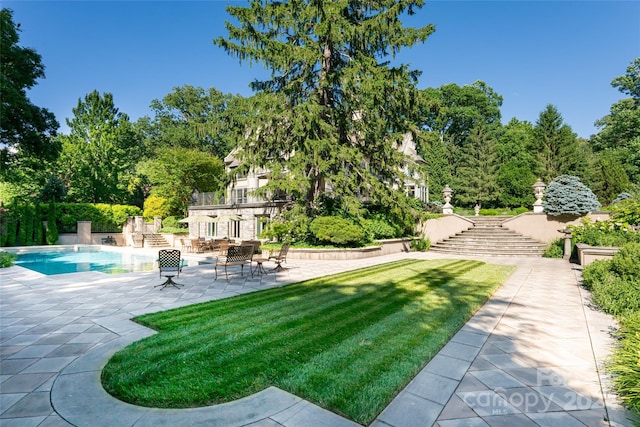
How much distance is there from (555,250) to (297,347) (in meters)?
17.9

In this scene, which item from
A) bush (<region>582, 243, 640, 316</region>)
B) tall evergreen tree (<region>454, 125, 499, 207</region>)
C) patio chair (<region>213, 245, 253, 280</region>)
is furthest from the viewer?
tall evergreen tree (<region>454, 125, 499, 207</region>)

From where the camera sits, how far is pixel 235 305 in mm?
7156

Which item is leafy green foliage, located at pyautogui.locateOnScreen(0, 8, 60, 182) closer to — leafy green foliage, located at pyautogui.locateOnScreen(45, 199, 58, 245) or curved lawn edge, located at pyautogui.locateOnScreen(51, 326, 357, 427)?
leafy green foliage, located at pyautogui.locateOnScreen(45, 199, 58, 245)

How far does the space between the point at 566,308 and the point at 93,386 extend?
907cm

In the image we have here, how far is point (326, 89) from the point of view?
19266 mm

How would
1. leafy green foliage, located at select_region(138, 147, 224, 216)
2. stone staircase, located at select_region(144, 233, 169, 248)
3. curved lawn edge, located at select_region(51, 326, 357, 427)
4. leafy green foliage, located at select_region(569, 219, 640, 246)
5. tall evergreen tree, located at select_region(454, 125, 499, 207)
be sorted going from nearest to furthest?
curved lawn edge, located at select_region(51, 326, 357, 427)
leafy green foliage, located at select_region(569, 219, 640, 246)
stone staircase, located at select_region(144, 233, 169, 248)
leafy green foliage, located at select_region(138, 147, 224, 216)
tall evergreen tree, located at select_region(454, 125, 499, 207)

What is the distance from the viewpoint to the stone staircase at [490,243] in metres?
18.1

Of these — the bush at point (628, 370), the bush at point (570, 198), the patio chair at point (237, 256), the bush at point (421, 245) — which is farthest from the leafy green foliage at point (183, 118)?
the bush at point (628, 370)

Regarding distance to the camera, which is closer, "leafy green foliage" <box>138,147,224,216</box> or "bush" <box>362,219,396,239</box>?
"bush" <box>362,219,396,239</box>

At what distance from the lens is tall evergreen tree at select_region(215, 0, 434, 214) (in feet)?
55.6

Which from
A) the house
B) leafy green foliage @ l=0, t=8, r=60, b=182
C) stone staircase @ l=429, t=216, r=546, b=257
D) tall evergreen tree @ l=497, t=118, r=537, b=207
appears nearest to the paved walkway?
stone staircase @ l=429, t=216, r=546, b=257

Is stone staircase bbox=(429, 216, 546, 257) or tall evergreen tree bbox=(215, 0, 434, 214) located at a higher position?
tall evergreen tree bbox=(215, 0, 434, 214)

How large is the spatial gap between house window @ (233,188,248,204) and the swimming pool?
8841 millimetres

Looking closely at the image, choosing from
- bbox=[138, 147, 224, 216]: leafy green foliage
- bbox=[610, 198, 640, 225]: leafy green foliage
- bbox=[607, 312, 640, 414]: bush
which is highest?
bbox=[138, 147, 224, 216]: leafy green foliage
